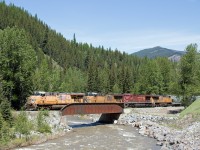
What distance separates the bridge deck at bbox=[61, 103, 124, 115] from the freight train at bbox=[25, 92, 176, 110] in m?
4.33

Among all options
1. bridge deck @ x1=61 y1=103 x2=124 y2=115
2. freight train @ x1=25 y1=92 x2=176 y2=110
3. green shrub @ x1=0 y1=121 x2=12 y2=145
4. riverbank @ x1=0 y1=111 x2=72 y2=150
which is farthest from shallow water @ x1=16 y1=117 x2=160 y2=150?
freight train @ x1=25 y1=92 x2=176 y2=110

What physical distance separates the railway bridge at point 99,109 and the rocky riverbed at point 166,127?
225 centimetres

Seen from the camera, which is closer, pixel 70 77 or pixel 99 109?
pixel 99 109

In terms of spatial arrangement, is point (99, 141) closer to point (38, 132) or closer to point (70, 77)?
point (38, 132)

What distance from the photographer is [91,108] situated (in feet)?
208

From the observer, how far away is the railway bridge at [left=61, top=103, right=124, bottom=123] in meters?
58.1

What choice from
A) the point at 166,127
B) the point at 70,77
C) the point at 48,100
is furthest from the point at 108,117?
the point at 70,77

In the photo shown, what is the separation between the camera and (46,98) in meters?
61.6

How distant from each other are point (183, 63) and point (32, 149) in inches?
1959

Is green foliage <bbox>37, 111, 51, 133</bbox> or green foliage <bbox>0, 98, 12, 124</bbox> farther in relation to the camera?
green foliage <bbox>37, 111, 51, 133</bbox>

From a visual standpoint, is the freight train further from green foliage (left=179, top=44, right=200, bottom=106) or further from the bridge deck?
green foliage (left=179, top=44, right=200, bottom=106)

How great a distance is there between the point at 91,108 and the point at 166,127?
1574cm

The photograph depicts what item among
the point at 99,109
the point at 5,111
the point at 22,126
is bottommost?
the point at 22,126

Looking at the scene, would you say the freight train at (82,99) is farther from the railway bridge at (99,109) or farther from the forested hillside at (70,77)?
the railway bridge at (99,109)
